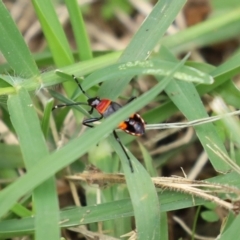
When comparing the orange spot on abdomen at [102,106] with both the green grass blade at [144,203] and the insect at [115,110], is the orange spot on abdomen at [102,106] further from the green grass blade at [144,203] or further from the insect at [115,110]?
the green grass blade at [144,203]

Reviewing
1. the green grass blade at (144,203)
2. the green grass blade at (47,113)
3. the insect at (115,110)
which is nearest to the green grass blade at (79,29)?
the insect at (115,110)

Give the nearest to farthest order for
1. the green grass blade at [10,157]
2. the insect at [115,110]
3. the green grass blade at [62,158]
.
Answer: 1. the green grass blade at [62,158]
2. the insect at [115,110]
3. the green grass blade at [10,157]

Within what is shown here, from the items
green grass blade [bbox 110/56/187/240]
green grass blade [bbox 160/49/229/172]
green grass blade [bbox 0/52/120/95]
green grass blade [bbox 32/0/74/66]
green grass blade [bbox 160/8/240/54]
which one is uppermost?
green grass blade [bbox 160/8/240/54]

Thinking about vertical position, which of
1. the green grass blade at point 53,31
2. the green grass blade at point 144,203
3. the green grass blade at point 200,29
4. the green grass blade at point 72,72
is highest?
the green grass blade at point 200,29

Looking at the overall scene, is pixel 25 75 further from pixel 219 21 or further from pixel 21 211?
pixel 219 21

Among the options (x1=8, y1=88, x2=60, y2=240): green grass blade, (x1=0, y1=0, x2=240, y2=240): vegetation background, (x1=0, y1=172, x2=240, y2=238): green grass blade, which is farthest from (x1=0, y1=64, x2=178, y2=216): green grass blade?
(x1=0, y1=172, x2=240, y2=238): green grass blade

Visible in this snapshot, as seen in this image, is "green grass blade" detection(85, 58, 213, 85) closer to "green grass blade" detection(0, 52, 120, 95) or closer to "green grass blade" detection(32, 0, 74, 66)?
"green grass blade" detection(0, 52, 120, 95)

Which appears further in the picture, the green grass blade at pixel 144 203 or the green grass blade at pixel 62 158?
the green grass blade at pixel 144 203
